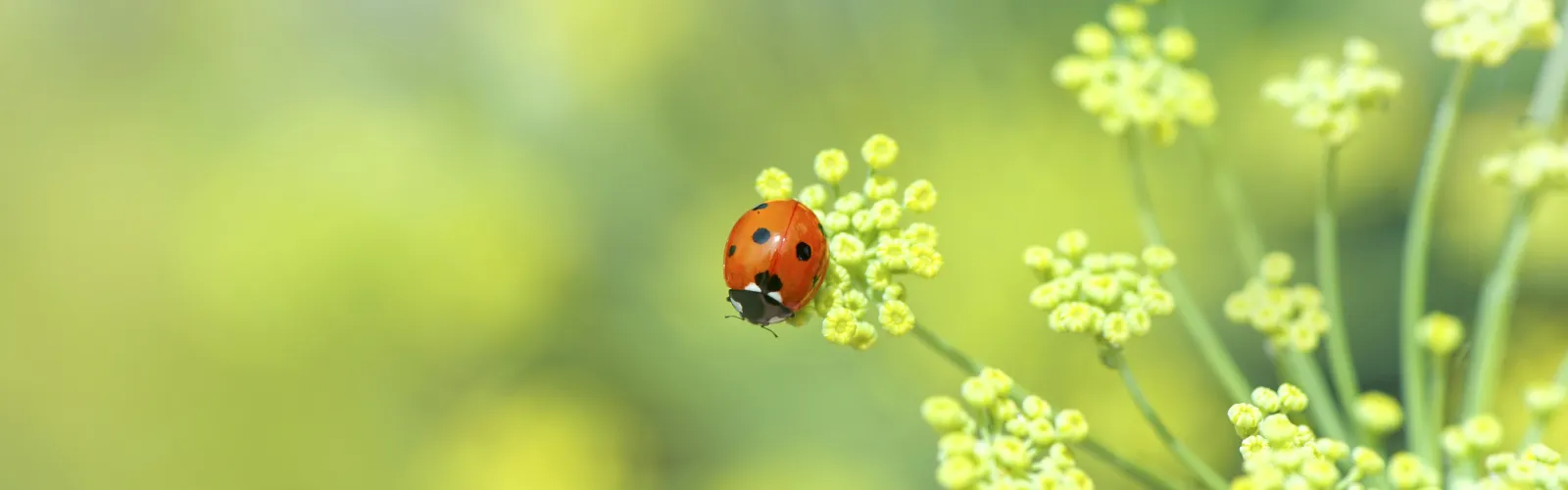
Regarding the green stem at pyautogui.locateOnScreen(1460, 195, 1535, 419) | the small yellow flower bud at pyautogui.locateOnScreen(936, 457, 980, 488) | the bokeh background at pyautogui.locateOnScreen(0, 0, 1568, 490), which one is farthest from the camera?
the bokeh background at pyautogui.locateOnScreen(0, 0, 1568, 490)

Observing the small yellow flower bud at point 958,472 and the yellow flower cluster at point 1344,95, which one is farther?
the yellow flower cluster at point 1344,95

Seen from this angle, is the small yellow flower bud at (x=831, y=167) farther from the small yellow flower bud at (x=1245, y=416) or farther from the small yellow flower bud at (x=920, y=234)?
the small yellow flower bud at (x=1245, y=416)

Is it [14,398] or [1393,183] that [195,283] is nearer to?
[14,398]

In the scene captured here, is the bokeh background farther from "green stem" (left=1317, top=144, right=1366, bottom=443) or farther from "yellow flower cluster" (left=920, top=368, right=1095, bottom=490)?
"yellow flower cluster" (left=920, top=368, right=1095, bottom=490)

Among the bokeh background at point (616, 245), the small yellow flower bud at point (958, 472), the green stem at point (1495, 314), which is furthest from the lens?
the bokeh background at point (616, 245)

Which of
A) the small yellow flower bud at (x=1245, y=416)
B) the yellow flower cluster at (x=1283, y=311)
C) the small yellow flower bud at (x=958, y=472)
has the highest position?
the yellow flower cluster at (x=1283, y=311)

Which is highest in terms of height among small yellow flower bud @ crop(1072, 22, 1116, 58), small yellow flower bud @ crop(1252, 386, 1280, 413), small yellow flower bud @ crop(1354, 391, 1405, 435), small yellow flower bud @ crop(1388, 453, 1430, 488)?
small yellow flower bud @ crop(1072, 22, 1116, 58)

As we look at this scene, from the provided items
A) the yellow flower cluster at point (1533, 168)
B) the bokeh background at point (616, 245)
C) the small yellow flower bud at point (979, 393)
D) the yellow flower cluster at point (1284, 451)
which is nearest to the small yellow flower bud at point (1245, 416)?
the yellow flower cluster at point (1284, 451)

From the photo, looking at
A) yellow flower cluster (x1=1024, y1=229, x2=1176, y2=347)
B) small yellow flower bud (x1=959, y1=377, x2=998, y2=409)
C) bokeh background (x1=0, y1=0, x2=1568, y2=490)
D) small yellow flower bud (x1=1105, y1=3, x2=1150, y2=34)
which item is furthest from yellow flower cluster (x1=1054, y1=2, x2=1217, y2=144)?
bokeh background (x1=0, y1=0, x2=1568, y2=490)
